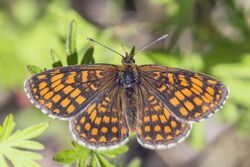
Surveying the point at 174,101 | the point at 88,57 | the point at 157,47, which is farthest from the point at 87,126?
the point at 157,47

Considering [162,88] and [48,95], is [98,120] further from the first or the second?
[162,88]

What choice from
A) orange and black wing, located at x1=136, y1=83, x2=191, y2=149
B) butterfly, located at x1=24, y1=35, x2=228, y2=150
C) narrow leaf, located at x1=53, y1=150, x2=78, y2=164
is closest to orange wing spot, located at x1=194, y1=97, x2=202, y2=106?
butterfly, located at x1=24, y1=35, x2=228, y2=150

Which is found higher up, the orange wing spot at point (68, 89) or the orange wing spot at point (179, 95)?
the orange wing spot at point (179, 95)

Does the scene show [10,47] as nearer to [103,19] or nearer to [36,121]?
[36,121]

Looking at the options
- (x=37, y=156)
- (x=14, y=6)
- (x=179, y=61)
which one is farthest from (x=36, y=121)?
(x=37, y=156)

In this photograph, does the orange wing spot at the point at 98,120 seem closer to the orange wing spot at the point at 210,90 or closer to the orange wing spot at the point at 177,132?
the orange wing spot at the point at 177,132

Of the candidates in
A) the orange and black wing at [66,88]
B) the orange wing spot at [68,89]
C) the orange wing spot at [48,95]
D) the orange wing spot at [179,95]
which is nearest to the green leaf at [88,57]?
the orange and black wing at [66,88]
